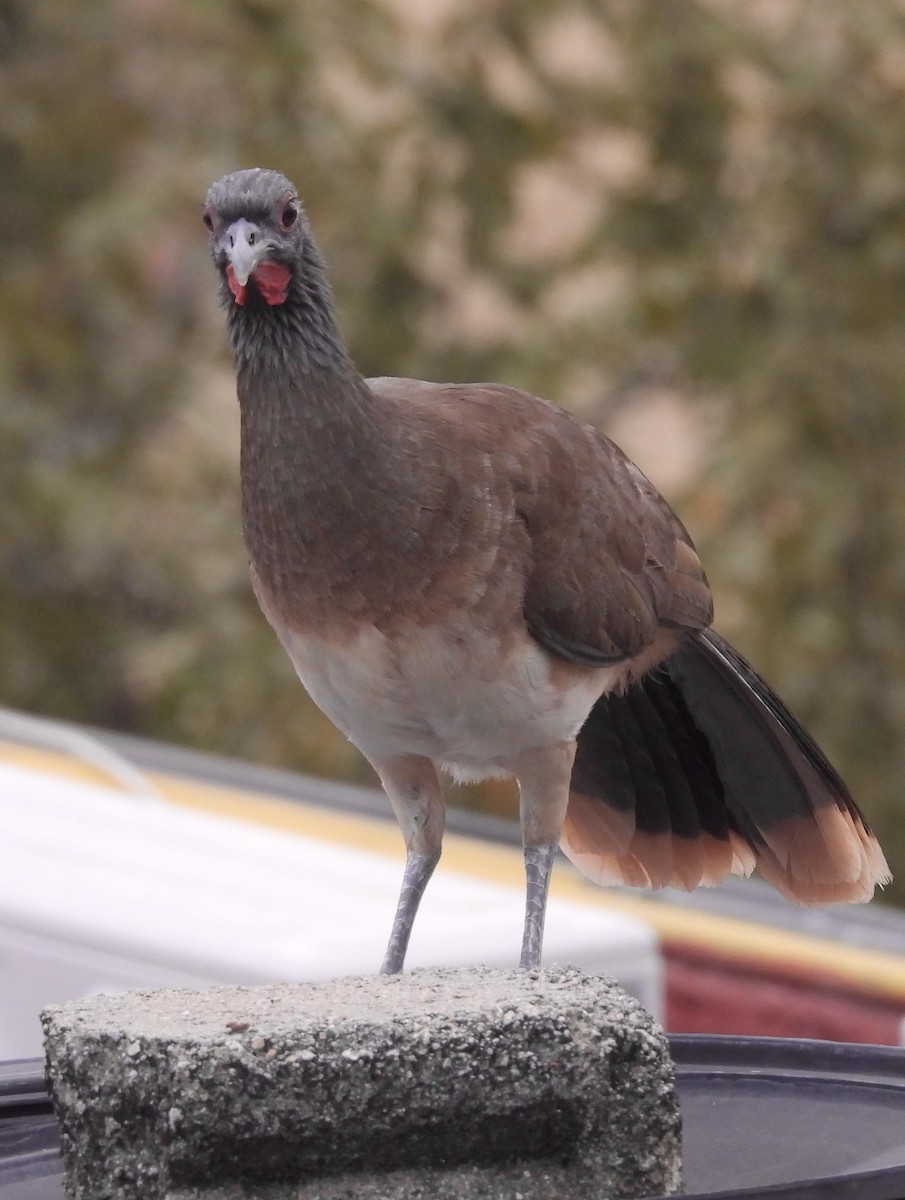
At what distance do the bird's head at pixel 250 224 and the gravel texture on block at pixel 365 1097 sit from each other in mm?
849

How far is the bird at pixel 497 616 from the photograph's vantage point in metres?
2.40

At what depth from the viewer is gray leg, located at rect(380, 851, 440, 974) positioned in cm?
256

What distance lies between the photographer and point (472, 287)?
7961mm

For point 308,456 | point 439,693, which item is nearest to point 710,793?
point 439,693

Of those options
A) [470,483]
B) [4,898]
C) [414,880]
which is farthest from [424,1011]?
[4,898]

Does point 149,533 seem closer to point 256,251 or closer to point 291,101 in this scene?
point 291,101

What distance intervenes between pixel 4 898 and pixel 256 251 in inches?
95.0

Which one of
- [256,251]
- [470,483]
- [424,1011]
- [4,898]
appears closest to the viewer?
[424,1011]

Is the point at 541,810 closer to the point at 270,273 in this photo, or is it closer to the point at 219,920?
the point at 270,273

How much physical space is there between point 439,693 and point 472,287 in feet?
18.7

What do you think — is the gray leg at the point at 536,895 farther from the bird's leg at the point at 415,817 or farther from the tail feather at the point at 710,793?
the tail feather at the point at 710,793

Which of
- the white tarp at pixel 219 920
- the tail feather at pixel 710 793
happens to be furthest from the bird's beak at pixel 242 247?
the white tarp at pixel 219 920

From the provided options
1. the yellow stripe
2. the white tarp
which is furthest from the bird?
the yellow stripe

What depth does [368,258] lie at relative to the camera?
7641 mm
